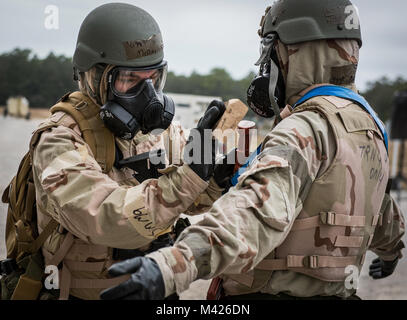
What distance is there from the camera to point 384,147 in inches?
86.4

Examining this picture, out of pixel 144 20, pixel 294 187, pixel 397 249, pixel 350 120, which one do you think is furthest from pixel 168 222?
pixel 397 249

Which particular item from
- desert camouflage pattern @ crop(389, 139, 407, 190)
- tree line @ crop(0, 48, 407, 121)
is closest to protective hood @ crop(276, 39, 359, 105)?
tree line @ crop(0, 48, 407, 121)

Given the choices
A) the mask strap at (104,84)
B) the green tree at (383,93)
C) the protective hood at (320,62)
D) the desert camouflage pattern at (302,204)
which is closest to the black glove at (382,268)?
the desert camouflage pattern at (302,204)

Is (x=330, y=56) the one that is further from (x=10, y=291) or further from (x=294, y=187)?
(x=10, y=291)

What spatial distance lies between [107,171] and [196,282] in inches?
136

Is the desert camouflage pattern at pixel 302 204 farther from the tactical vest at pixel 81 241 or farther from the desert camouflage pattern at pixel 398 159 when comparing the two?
the desert camouflage pattern at pixel 398 159

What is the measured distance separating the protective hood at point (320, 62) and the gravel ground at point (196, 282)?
2.36m

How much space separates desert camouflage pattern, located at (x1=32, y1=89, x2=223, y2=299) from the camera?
2.36 m

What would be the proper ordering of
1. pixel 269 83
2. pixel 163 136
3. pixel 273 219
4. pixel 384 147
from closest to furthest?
pixel 273 219
pixel 384 147
pixel 269 83
pixel 163 136

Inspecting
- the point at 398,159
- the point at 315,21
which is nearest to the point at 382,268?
the point at 315,21

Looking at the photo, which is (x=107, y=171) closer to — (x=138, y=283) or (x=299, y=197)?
(x=299, y=197)

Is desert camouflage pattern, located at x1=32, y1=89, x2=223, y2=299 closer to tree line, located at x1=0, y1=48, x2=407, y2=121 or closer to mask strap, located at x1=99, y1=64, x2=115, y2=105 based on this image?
mask strap, located at x1=99, y1=64, x2=115, y2=105

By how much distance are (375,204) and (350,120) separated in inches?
16.0

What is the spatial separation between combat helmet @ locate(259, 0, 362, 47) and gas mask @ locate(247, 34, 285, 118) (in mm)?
87
